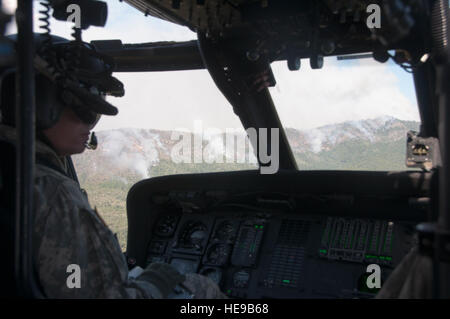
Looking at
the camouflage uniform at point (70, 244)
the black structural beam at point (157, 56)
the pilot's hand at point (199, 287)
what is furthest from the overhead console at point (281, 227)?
the camouflage uniform at point (70, 244)

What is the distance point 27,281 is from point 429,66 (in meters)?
2.02

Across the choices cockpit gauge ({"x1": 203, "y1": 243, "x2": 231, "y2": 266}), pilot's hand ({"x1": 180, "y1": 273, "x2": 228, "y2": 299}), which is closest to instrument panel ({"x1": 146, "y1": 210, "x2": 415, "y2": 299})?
cockpit gauge ({"x1": 203, "y1": 243, "x2": 231, "y2": 266})

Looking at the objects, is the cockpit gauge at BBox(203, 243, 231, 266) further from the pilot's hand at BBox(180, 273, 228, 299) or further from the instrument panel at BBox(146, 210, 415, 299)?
the pilot's hand at BBox(180, 273, 228, 299)

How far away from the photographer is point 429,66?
7.34ft

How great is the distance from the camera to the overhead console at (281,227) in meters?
2.18

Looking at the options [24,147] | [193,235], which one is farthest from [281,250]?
[24,147]

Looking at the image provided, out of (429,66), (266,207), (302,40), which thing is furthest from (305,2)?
(266,207)

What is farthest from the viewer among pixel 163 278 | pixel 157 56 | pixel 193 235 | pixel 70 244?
pixel 157 56

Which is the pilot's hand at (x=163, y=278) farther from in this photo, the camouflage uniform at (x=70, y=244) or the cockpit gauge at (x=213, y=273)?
the cockpit gauge at (x=213, y=273)

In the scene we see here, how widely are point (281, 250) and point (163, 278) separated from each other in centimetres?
104

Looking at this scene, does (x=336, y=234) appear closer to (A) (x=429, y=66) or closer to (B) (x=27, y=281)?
(A) (x=429, y=66)

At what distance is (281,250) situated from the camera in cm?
244

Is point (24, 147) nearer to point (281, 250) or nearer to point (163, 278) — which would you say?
point (163, 278)

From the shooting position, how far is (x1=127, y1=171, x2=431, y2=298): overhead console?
2180 mm
